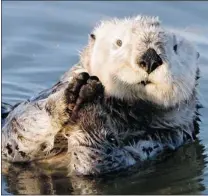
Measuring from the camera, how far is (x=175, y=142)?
539 cm

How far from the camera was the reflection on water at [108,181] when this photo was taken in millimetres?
4824

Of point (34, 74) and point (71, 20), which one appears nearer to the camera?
point (34, 74)

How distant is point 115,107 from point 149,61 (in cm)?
56

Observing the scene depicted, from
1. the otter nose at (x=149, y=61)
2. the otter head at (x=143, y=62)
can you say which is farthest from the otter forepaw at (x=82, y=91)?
the otter nose at (x=149, y=61)

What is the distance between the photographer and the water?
489 centimetres

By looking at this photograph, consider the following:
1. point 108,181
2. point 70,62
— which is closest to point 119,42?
point 108,181

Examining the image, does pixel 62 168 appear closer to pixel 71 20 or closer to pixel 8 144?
pixel 8 144

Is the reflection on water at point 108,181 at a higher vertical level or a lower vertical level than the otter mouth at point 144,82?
lower

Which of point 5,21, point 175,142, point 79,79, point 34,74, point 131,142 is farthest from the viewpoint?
point 5,21

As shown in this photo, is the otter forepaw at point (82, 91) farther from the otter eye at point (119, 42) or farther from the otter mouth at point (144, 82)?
the otter eye at point (119, 42)

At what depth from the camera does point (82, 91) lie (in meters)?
4.73

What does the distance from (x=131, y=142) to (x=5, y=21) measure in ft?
11.9

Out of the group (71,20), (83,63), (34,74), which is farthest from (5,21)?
(83,63)

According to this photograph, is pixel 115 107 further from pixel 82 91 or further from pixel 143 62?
pixel 143 62
